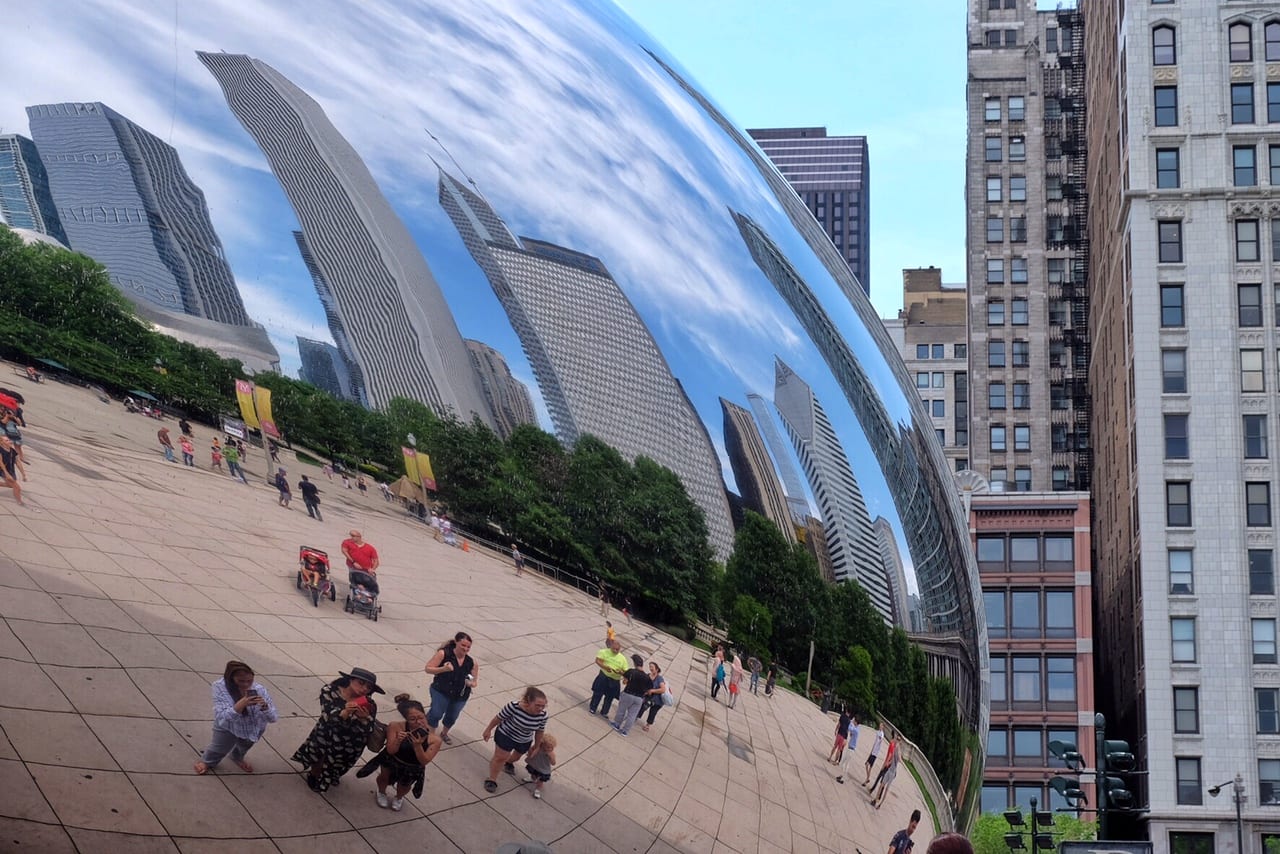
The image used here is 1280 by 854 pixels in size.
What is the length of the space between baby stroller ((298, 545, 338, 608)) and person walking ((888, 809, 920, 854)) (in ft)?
4.57

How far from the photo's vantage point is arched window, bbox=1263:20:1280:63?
240 feet

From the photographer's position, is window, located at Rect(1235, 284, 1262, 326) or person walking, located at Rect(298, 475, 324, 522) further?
window, located at Rect(1235, 284, 1262, 326)

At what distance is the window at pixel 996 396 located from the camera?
104 metres

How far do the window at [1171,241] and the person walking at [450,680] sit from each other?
75756mm

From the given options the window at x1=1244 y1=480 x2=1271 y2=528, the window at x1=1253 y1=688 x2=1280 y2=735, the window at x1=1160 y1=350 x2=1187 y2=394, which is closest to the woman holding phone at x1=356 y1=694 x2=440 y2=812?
the window at x1=1253 y1=688 x2=1280 y2=735

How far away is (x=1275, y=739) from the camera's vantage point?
66062 millimetres

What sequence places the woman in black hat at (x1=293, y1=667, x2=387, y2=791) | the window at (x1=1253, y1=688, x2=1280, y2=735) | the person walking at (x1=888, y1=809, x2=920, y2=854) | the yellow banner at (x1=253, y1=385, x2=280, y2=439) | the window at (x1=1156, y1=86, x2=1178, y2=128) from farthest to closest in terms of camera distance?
1. the window at (x1=1156, y1=86, x2=1178, y2=128)
2. the window at (x1=1253, y1=688, x2=1280, y2=735)
3. the person walking at (x1=888, y1=809, x2=920, y2=854)
4. the yellow banner at (x1=253, y1=385, x2=280, y2=439)
5. the woman in black hat at (x1=293, y1=667, x2=387, y2=791)

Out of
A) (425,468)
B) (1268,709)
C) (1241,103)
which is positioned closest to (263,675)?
(425,468)

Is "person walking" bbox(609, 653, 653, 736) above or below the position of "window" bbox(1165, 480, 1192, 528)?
below

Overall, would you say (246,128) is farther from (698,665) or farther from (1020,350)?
(1020,350)

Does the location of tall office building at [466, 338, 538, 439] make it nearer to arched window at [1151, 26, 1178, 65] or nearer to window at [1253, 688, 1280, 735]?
window at [1253, 688, 1280, 735]

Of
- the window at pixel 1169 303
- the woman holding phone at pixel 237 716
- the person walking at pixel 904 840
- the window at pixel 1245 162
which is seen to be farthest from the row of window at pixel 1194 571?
the woman holding phone at pixel 237 716

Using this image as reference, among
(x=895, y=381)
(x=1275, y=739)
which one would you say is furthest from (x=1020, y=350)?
(x=895, y=381)

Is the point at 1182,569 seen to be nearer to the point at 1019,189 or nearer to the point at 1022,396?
the point at 1022,396
